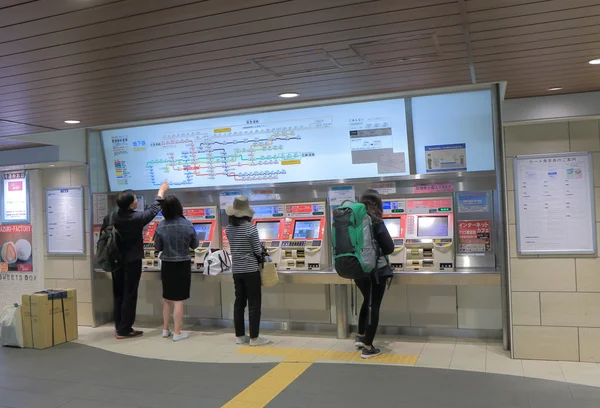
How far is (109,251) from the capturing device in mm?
5973

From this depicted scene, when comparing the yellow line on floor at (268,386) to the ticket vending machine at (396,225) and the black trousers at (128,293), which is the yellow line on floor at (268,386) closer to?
the ticket vending machine at (396,225)

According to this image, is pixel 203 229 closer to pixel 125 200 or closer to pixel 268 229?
pixel 268 229

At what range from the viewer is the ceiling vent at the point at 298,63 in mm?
3328

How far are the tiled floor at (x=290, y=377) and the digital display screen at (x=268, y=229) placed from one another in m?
1.16

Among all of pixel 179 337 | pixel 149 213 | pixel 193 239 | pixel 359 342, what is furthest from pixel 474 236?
pixel 149 213

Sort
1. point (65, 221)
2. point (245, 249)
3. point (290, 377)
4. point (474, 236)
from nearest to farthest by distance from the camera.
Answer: point (290, 377) → point (474, 236) → point (245, 249) → point (65, 221)

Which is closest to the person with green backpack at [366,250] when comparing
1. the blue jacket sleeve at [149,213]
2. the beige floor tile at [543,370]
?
the beige floor tile at [543,370]

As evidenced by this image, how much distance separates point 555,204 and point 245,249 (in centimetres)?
292

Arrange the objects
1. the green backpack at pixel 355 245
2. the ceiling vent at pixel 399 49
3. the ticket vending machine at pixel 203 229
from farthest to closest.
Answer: the ticket vending machine at pixel 203 229 < the green backpack at pixel 355 245 < the ceiling vent at pixel 399 49

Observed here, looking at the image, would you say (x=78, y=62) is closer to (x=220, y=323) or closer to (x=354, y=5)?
(x=354, y=5)

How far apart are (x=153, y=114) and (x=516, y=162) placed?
3.43 meters

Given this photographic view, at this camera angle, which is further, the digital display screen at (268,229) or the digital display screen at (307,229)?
the digital display screen at (268,229)

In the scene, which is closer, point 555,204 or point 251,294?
point 555,204

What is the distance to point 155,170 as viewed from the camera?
675cm
